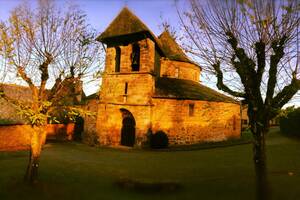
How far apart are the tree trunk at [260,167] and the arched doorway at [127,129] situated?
14349mm

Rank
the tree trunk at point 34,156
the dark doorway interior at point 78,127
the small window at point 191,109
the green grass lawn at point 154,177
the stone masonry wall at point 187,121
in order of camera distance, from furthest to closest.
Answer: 1. the dark doorway interior at point 78,127
2. the small window at point 191,109
3. the stone masonry wall at point 187,121
4. the tree trunk at point 34,156
5. the green grass lawn at point 154,177

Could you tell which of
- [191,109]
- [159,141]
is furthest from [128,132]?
[191,109]

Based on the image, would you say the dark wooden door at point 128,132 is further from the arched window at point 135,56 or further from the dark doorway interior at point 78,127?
the dark doorway interior at point 78,127

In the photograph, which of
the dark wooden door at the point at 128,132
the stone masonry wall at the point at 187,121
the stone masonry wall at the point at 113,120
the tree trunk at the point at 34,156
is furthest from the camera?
the dark wooden door at the point at 128,132

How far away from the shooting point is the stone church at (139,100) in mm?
19688

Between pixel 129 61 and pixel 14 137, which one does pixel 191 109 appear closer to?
pixel 129 61

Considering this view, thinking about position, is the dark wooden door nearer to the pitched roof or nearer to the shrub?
the shrub

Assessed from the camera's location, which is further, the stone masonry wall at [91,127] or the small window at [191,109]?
the small window at [191,109]

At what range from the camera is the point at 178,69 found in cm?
2627

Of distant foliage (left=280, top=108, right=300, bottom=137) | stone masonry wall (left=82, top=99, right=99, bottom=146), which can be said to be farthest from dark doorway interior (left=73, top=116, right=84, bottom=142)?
distant foliage (left=280, top=108, right=300, bottom=137)

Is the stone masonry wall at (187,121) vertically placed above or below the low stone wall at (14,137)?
above

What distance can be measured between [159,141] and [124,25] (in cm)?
1067

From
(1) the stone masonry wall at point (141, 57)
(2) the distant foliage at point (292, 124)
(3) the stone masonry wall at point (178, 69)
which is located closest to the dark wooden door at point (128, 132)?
(1) the stone masonry wall at point (141, 57)

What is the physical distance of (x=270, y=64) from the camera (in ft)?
23.8
